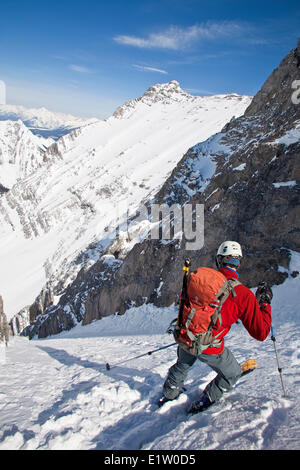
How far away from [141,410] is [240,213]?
45.5ft

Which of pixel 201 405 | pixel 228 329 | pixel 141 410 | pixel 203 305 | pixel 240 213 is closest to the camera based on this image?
pixel 203 305

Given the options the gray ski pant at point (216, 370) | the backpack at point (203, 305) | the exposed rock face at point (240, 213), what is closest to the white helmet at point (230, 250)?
the backpack at point (203, 305)

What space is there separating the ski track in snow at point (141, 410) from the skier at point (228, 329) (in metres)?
0.29

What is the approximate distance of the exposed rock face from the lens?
13.7 metres

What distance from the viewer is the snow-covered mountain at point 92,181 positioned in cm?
11412

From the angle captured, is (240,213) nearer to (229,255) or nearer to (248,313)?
(229,255)

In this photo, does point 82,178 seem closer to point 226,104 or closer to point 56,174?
point 56,174

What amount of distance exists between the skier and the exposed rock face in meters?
9.46

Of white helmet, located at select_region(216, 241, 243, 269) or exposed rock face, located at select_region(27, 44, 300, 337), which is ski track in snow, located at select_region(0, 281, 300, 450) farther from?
exposed rock face, located at select_region(27, 44, 300, 337)

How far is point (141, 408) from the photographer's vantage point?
14.7ft

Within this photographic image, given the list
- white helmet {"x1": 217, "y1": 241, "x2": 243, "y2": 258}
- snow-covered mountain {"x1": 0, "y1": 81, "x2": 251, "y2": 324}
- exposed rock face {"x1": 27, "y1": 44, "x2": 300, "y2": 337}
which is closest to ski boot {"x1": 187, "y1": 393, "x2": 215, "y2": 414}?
white helmet {"x1": 217, "y1": 241, "x2": 243, "y2": 258}

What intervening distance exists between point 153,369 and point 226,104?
598 feet

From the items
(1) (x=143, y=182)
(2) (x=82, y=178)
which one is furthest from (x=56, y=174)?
(1) (x=143, y=182)

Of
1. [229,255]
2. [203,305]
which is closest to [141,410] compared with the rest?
[203,305]
